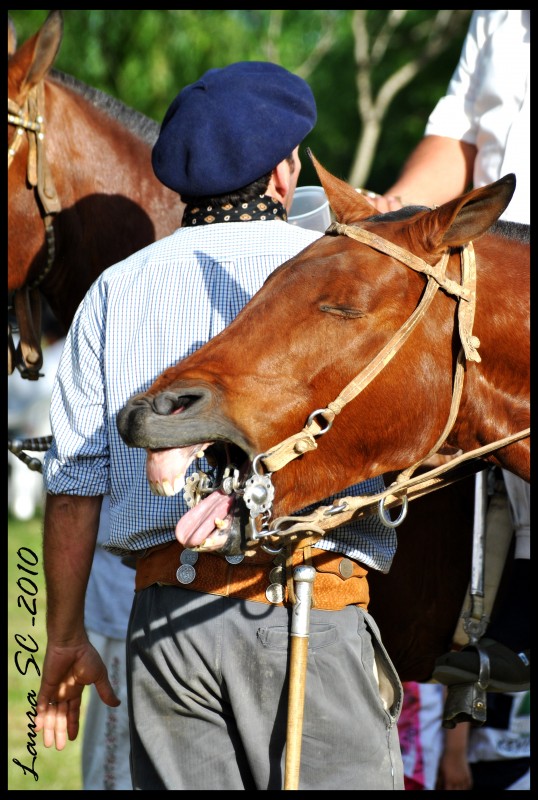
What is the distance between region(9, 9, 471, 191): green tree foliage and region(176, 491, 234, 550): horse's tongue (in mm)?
7036

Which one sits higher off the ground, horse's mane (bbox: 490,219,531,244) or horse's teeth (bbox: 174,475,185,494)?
horse's mane (bbox: 490,219,531,244)

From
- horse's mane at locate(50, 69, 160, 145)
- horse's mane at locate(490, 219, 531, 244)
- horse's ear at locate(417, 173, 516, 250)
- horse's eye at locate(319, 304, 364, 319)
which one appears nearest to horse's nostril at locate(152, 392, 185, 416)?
horse's eye at locate(319, 304, 364, 319)

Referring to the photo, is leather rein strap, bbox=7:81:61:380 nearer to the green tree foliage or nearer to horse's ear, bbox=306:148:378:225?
horse's ear, bbox=306:148:378:225

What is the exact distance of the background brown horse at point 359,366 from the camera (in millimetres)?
2186

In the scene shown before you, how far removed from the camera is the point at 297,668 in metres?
2.40

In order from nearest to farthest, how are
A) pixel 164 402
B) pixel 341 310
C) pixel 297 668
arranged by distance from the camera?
pixel 164 402 < pixel 341 310 < pixel 297 668

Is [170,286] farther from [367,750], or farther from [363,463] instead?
[367,750]

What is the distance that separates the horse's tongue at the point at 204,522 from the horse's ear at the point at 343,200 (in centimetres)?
87

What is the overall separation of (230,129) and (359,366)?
965mm

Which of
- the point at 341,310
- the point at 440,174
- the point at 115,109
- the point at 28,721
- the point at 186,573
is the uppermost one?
the point at 115,109

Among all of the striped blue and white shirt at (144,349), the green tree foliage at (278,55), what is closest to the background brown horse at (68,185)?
the striped blue and white shirt at (144,349)

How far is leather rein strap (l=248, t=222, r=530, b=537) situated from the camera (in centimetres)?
225

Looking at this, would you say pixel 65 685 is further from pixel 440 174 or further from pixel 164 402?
pixel 440 174

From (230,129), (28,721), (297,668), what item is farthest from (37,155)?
(28,721)
